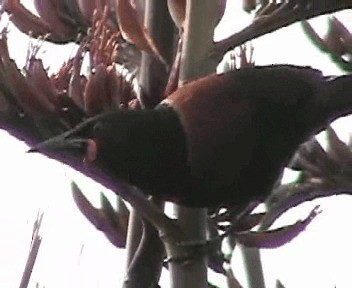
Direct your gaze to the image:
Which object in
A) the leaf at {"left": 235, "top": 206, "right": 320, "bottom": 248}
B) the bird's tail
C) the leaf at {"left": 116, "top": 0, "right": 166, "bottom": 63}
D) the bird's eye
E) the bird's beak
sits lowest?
the leaf at {"left": 235, "top": 206, "right": 320, "bottom": 248}

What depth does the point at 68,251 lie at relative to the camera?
1055 millimetres

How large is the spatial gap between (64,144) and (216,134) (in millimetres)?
86

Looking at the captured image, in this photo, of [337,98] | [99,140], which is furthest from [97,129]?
[337,98]

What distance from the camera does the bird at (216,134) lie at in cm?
49

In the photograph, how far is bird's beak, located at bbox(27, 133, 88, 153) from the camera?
49cm

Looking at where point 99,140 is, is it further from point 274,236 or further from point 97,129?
point 274,236

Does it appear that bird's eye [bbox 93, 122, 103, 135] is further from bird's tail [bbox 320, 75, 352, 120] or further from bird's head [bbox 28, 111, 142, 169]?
bird's tail [bbox 320, 75, 352, 120]

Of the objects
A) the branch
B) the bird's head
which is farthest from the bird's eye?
the branch

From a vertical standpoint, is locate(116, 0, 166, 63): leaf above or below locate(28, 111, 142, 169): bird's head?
above

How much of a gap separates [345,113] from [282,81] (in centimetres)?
5

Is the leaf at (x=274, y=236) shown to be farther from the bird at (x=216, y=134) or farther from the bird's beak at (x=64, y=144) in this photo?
the bird's beak at (x=64, y=144)

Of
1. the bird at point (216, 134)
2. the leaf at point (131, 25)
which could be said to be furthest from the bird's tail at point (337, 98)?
the leaf at point (131, 25)

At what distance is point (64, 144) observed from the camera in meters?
0.49

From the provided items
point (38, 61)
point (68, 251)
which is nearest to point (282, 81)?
point (38, 61)
